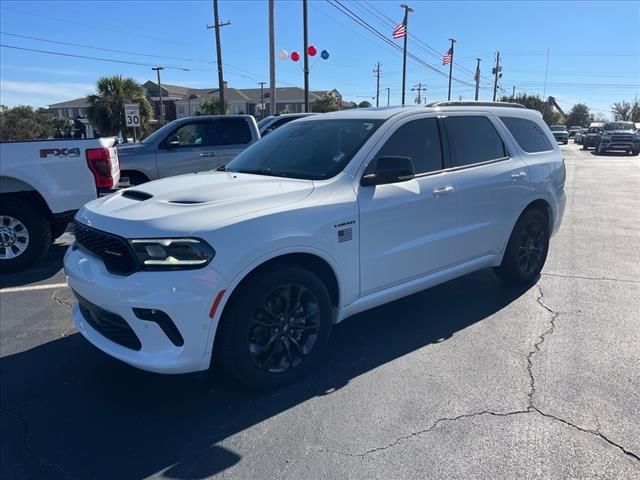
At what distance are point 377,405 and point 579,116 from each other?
119 metres

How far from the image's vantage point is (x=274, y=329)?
10.6ft

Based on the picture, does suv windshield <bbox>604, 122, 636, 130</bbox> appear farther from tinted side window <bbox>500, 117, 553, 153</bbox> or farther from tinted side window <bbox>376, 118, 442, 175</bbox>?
tinted side window <bbox>376, 118, 442, 175</bbox>

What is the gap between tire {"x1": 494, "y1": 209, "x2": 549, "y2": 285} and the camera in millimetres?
5008

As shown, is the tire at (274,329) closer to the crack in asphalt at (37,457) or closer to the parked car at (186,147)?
the crack in asphalt at (37,457)

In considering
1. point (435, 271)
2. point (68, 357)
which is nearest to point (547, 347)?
point (435, 271)

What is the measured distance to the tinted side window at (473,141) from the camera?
173 inches

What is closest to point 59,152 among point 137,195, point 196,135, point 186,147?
point 137,195

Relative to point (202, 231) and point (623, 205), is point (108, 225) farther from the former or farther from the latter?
point (623, 205)

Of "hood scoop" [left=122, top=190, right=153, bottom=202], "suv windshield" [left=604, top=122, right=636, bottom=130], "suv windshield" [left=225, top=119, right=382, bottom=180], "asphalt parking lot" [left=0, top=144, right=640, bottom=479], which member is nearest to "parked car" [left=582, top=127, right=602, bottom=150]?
"suv windshield" [left=604, top=122, right=636, bottom=130]

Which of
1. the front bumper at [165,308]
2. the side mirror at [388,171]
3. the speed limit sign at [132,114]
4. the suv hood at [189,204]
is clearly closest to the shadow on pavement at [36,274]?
the suv hood at [189,204]

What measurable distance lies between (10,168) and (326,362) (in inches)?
177

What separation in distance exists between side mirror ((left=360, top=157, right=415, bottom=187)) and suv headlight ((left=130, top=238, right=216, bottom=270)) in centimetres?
133

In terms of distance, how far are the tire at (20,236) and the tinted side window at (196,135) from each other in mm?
3711

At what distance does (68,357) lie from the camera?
12.6ft
